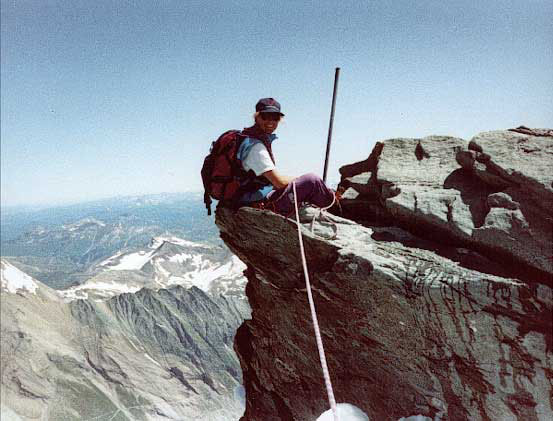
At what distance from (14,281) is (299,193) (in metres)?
231

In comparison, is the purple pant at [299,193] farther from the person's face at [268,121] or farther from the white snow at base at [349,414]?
the white snow at base at [349,414]

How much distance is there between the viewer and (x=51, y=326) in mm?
167375

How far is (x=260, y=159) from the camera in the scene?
760cm

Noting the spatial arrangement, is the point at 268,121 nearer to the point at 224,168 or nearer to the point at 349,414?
the point at 224,168

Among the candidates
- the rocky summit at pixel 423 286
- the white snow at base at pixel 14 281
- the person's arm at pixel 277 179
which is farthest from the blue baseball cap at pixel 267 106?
the white snow at base at pixel 14 281

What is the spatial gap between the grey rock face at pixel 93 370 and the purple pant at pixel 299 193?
132 m

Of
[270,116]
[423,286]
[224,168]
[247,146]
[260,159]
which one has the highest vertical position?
[270,116]

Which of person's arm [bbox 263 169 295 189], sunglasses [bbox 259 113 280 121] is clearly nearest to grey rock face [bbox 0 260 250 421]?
person's arm [bbox 263 169 295 189]

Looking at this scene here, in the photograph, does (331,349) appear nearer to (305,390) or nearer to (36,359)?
(305,390)

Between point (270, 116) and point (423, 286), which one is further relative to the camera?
point (270, 116)

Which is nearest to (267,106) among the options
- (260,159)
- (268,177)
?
(260,159)

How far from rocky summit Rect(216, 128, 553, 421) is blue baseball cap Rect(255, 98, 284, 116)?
2495mm

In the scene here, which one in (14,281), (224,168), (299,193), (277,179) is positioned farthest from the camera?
(14,281)

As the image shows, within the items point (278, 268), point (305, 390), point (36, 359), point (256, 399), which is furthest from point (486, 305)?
point (36, 359)
